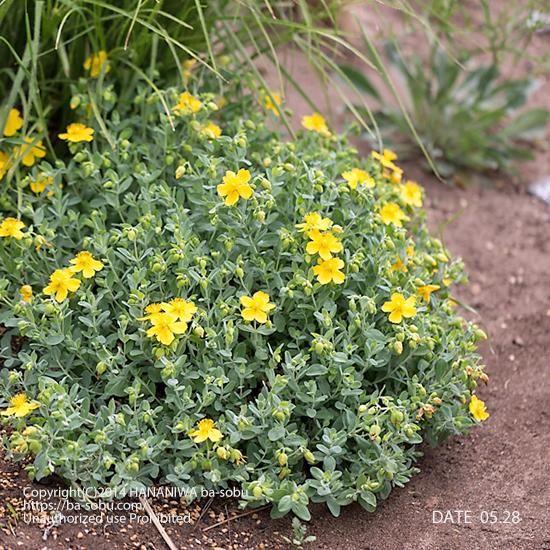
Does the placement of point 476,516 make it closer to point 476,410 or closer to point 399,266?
point 476,410

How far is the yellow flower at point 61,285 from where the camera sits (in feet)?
7.20

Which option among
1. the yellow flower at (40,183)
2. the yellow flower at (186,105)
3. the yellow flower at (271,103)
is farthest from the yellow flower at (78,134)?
the yellow flower at (271,103)

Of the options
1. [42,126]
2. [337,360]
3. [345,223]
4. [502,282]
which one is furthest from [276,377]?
[502,282]

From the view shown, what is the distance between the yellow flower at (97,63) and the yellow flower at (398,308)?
1.06 m

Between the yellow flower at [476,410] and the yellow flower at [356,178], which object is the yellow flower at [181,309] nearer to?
the yellow flower at [356,178]

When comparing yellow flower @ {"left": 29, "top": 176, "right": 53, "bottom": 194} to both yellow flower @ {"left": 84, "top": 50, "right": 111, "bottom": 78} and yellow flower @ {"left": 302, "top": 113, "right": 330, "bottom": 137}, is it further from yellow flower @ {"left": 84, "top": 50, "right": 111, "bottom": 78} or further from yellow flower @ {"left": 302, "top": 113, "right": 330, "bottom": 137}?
yellow flower @ {"left": 302, "top": 113, "right": 330, "bottom": 137}

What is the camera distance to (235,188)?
229cm

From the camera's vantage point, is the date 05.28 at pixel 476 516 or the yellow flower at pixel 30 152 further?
the yellow flower at pixel 30 152

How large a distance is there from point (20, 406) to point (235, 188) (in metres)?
0.71

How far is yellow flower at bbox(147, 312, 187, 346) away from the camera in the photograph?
6.86 feet

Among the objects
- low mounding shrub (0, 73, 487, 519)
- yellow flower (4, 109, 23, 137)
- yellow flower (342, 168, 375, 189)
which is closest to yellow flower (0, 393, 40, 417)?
low mounding shrub (0, 73, 487, 519)

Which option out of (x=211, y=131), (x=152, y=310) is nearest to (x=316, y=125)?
(x=211, y=131)

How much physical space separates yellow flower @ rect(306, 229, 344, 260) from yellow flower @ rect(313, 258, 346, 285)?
16mm

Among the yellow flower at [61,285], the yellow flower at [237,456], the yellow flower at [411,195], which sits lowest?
the yellow flower at [237,456]
